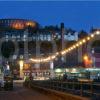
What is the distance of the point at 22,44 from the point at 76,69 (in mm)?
94719

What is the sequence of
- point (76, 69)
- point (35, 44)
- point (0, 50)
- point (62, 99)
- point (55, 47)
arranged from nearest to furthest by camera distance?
point (62, 99) < point (76, 69) < point (0, 50) < point (55, 47) < point (35, 44)

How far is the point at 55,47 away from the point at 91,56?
172ft

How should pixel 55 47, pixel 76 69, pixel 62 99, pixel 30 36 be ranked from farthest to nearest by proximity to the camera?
1. pixel 30 36
2. pixel 55 47
3. pixel 76 69
4. pixel 62 99

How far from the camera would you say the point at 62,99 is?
28.9 m

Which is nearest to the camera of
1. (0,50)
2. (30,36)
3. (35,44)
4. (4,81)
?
(4,81)

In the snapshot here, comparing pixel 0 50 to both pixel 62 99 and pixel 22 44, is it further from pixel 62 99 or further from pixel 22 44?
pixel 62 99

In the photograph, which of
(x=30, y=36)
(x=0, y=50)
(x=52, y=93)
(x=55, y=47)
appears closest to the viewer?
(x=52, y=93)

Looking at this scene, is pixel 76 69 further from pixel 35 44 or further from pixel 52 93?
pixel 35 44

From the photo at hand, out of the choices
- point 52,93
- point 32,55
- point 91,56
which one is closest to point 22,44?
point 32,55

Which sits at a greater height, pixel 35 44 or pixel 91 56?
pixel 35 44

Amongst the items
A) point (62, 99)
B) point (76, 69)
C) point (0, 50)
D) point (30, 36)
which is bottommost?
point (62, 99)

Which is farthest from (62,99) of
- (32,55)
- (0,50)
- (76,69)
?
(32,55)

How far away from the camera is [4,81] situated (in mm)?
61406

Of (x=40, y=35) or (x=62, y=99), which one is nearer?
(x=62, y=99)
